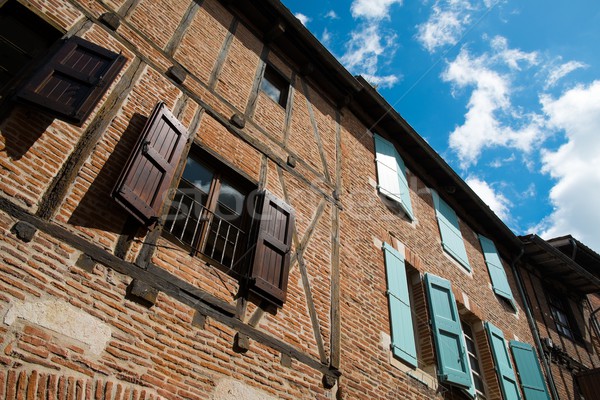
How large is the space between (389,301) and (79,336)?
4.05 metres

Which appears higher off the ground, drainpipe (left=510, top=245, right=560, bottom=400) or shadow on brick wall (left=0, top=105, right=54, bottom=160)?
drainpipe (left=510, top=245, right=560, bottom=400)

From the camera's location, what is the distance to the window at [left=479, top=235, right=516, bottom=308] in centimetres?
910

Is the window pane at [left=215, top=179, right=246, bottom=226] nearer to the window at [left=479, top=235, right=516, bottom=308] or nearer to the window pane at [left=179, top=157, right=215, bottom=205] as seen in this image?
the window pane at [left=179, top=157, right=215, bottom=205]

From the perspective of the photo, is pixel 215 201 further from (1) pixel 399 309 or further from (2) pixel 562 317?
(2) pixel 562 317

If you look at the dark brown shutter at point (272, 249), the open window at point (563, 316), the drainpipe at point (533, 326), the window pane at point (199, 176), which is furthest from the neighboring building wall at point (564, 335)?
the window pane at point (199, 176)

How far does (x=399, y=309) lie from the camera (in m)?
5.77

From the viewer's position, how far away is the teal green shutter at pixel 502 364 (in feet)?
21.8

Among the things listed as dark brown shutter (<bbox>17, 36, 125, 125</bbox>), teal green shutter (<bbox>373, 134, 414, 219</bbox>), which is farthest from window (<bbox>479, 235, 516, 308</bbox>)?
dark brown shutter (<bbox>17, 36, 125, 125</bbox>)

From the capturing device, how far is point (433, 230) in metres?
8.35

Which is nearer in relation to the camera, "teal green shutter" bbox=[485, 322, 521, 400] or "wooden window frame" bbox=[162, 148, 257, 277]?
"wooden window frame" bbox=[162, 148, 257, 277]

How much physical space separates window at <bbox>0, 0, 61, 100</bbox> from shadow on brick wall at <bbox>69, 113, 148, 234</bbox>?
4.14 ft

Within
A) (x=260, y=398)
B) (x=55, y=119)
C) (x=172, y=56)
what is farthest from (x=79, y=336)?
(x=172, y=56)

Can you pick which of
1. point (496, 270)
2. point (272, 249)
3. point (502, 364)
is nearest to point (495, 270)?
point (496, 270)

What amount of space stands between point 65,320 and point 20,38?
3.02m
